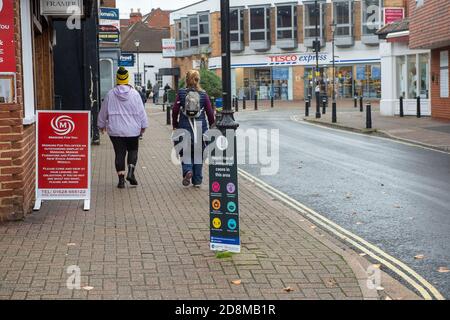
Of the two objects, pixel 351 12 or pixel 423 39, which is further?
pixel 351 12

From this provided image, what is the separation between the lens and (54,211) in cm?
923

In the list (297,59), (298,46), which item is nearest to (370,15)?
(298,46)

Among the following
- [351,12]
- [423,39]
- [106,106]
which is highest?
[351,12]

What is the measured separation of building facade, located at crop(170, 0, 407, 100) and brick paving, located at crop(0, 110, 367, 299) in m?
49.7

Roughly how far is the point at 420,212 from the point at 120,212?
3.85 meters

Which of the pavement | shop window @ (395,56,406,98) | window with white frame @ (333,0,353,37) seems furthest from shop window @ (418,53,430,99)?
window with white frame @ (333,0,353,37)

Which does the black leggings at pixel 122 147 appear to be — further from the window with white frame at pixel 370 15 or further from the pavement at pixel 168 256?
the window with white frame at pixel 370 15

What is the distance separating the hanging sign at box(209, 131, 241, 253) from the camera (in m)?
6.61

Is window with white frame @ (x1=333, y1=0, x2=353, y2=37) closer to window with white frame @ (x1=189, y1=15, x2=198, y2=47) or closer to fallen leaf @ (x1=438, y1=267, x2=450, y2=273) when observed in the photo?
window with white frame @ (x1=189, y1=15, x2=198, y2=47)

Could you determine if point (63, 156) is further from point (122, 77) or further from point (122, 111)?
point (122, 77)
